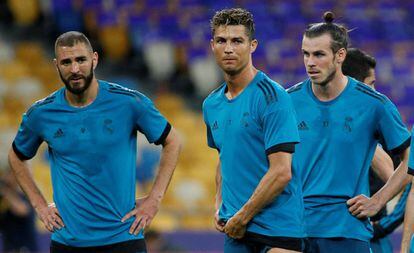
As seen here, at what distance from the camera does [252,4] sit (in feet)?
64.0

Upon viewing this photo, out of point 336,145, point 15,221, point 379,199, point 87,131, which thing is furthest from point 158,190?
point 15,221

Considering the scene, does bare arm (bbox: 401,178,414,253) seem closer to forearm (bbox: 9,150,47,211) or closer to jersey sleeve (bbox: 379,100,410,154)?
jersey sleeve (bbox: 379,100,410,154)

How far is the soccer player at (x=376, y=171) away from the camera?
25.4 feet

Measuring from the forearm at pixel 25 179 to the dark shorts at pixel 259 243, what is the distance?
1.37 metres

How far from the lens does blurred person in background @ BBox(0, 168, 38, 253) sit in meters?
12.2

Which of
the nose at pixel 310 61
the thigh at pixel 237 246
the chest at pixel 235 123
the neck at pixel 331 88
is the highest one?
the nose at pixel 310 61

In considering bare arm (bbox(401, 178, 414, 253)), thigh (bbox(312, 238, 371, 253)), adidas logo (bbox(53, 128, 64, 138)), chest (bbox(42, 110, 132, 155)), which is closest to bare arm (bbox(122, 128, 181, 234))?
chest (bbox(42, 110, 132, 155))

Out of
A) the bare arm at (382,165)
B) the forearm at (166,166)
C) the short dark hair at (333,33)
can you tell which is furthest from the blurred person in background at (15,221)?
the short dark hair at (333,33)

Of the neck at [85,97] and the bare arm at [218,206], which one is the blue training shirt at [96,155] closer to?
the neck at [85,97]

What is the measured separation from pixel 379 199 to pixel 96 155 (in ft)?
5.69

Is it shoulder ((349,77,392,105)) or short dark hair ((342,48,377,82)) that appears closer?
shoulder ((349,77,392,105))

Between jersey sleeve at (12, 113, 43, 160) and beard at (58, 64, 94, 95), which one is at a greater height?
beard at (58, 64, 94, 95)

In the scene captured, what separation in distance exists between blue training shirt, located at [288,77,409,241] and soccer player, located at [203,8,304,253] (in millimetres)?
429

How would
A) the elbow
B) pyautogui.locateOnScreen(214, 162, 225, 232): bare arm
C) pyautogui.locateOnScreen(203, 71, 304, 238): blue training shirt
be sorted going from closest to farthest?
the elbow → pyautogui.locateOnScreen(203, 71, 304, 238): blue training shirt → pyautogui.locateOnScreen(214, 162, 225, 232): bare arm
